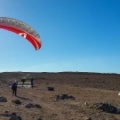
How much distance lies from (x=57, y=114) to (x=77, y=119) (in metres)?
1.85

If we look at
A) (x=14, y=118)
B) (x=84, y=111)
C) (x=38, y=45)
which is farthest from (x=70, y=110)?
(x=38, y=45)

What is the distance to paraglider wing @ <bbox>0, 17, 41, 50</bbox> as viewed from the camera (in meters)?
17.5

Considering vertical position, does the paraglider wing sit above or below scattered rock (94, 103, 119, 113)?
above

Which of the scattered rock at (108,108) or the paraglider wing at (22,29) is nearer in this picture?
the paraglider wing at (22,29)

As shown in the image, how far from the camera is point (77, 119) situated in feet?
73.8

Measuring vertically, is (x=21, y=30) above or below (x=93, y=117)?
above

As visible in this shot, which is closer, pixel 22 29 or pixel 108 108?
pixel 22 29

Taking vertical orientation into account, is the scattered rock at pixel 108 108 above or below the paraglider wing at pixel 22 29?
below

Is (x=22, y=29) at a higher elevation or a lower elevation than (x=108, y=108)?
higher

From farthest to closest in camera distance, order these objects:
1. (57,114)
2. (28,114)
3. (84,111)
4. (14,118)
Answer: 1. (84,111)
2. (57,114)
3. (28,114)
4. (14,118)

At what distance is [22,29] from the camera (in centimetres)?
1784

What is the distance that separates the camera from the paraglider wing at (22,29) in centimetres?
1750

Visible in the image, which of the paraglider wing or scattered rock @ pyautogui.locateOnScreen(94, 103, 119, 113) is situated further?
scattered rock @ pyautogui.locateOnScreen(94, 103, 119, 113)

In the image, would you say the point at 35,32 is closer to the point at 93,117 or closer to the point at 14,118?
the point at 14,118
